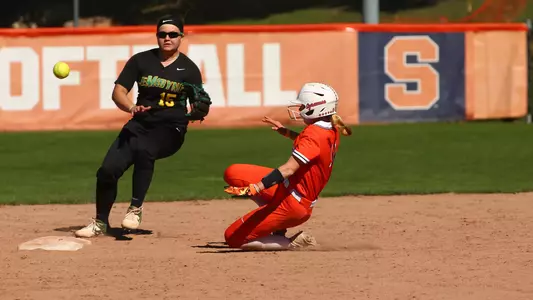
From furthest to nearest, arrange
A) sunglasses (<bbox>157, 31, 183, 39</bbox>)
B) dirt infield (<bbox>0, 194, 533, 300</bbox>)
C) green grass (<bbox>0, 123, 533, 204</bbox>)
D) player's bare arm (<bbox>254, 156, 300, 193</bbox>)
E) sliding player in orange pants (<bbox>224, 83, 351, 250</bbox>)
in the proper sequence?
1. green grass (<bbox>0, 123, 533, 204</bbox>)
2. sunglasses (<bbox>157, 31, 183, 39</bbox>)
3. sliding player in orange pants (<bbox>224, 83, 351, 250</bbox>)
4. player's bare arm (<bbox>254, 156, 300, 193</bbox>)
5. dirt infield (<bbox>0, 194, 533, 300</bbox>)

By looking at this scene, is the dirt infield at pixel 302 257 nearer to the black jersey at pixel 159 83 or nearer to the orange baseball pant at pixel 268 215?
the orange baseball pant at pixel 268 215

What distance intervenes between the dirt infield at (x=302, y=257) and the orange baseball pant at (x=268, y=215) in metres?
0.17

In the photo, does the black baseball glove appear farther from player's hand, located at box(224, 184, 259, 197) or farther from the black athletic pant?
player's hand, located at box(224, 184, 259, 197)

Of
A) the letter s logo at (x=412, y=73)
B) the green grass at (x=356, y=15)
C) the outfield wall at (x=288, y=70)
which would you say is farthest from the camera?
the green grass at (x=356, y=15)

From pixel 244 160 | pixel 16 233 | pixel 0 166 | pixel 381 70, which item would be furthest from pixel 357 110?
pixel 16 233

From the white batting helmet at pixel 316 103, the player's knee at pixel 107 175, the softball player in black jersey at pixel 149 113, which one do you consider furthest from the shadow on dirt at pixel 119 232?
the white batting helmet at pixel 316 103

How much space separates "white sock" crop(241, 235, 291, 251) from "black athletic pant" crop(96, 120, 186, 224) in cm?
125

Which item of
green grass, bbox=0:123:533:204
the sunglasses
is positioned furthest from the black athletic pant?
green grass, bbox=0:123:533:204

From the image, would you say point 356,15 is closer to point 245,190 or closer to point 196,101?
point 196,101

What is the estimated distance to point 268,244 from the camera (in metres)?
10.4

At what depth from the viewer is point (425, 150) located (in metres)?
18.6

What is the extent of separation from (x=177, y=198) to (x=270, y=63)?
306 inches

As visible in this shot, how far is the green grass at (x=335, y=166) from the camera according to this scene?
14766 millimetres

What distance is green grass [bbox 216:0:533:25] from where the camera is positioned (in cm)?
3600
